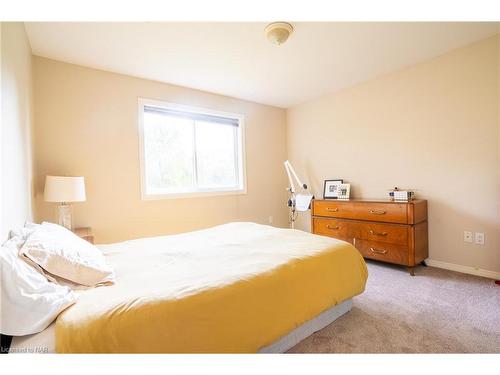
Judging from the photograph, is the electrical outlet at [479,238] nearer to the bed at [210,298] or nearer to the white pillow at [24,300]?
the bed at [210,298]

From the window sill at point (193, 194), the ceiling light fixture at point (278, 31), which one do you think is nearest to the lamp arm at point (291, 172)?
the window sill at point (193, 194)

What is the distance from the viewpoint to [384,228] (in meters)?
2.78

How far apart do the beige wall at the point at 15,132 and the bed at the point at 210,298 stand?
62 centimetres

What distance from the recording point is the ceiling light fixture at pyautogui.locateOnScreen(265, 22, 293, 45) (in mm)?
2041

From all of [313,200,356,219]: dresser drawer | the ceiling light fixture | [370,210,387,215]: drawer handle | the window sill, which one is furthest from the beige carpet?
the ceiling light fixture

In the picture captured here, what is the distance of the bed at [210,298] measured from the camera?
93 centimetres

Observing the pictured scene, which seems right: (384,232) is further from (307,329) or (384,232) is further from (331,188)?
(307,329)

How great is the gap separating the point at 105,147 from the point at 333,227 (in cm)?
291

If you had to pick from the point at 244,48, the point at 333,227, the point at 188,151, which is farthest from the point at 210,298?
the point at 188,151

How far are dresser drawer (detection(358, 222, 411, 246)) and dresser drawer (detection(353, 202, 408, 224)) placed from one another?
0.21ft

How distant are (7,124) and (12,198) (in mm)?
430

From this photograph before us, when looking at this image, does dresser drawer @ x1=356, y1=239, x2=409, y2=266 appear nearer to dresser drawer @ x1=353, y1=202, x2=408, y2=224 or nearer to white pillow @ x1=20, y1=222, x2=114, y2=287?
dresser drawer @ x1=353, y1=202, x2=408, y2=224
